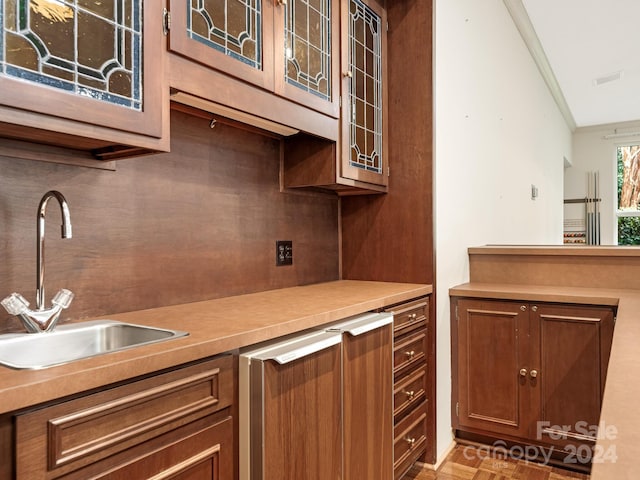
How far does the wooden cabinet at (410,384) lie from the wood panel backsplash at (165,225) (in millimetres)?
556

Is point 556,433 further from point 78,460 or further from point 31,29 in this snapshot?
point 31,29

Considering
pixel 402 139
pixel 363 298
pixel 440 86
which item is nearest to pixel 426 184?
pixel 402 139

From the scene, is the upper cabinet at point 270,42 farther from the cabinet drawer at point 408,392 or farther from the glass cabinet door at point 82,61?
the cabinet drawer at point 408,392

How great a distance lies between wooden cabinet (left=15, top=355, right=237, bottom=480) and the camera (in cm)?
80

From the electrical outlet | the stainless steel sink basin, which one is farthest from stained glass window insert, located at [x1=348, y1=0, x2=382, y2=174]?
the stainless steel sink basin

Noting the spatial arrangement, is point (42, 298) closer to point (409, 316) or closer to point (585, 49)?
point (409, 316)

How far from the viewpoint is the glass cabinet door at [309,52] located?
1.66 m

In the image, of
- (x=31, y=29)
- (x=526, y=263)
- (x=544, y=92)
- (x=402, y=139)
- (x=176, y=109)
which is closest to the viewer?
(x=31, y=29)

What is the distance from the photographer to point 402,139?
94.0 inches

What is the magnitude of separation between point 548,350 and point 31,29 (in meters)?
2.37

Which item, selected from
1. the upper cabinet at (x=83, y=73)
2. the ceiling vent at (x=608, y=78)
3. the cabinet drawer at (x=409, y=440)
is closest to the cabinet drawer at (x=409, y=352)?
the cabinet drawer at (x=409, y=440)

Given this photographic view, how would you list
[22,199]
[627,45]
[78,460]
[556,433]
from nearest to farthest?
[78,460], [22,199], [556,433], [627,45]

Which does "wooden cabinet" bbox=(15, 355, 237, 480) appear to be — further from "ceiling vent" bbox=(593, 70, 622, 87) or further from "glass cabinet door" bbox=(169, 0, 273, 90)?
"ceiling vent" bbox=(593, 70, 622, 87)

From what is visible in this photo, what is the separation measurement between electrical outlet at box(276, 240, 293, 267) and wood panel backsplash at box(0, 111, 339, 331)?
3cm
